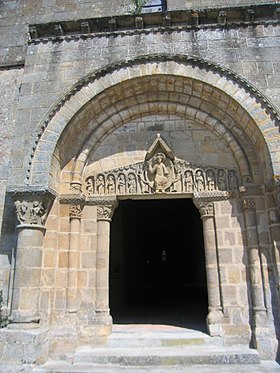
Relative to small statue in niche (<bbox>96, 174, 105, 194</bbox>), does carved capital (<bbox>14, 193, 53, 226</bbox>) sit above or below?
Result: below

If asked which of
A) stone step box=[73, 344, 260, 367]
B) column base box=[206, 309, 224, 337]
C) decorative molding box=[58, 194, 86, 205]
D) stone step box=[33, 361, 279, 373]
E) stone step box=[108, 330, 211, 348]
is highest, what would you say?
decorative molding box=[58, 194, 86, 205]

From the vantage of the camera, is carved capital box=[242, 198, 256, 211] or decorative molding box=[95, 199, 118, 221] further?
decorative molding box=[95, 199, 118, 221]

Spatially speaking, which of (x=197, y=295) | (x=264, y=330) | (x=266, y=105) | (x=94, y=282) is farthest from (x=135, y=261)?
(x=266, y=105)

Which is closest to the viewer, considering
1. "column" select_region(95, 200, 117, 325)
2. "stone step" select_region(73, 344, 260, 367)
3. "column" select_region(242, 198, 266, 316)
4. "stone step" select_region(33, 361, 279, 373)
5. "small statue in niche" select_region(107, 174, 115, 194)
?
"stone step" select_region(33, 361, 279, 373)

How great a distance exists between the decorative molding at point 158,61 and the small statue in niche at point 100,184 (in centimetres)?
125

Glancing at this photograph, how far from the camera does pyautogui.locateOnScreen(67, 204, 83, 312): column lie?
204 inches

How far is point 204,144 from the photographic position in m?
5.90

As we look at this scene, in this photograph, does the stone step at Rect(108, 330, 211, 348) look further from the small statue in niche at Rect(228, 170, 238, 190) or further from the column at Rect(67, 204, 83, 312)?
the small statue in niche at Rect(228, 170, 238, 190)

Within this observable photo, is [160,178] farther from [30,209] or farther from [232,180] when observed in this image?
[30,209]

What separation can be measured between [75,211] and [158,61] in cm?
302

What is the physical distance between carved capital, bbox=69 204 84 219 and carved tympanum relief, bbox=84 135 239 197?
13.4 inches

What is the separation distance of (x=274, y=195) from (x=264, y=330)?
204 cm

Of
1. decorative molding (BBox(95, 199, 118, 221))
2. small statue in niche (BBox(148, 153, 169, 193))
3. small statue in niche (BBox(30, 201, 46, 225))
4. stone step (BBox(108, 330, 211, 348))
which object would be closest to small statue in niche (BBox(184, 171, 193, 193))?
small statue in niche (BBox(148, 153, 169, 193))

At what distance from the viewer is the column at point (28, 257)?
467cm
